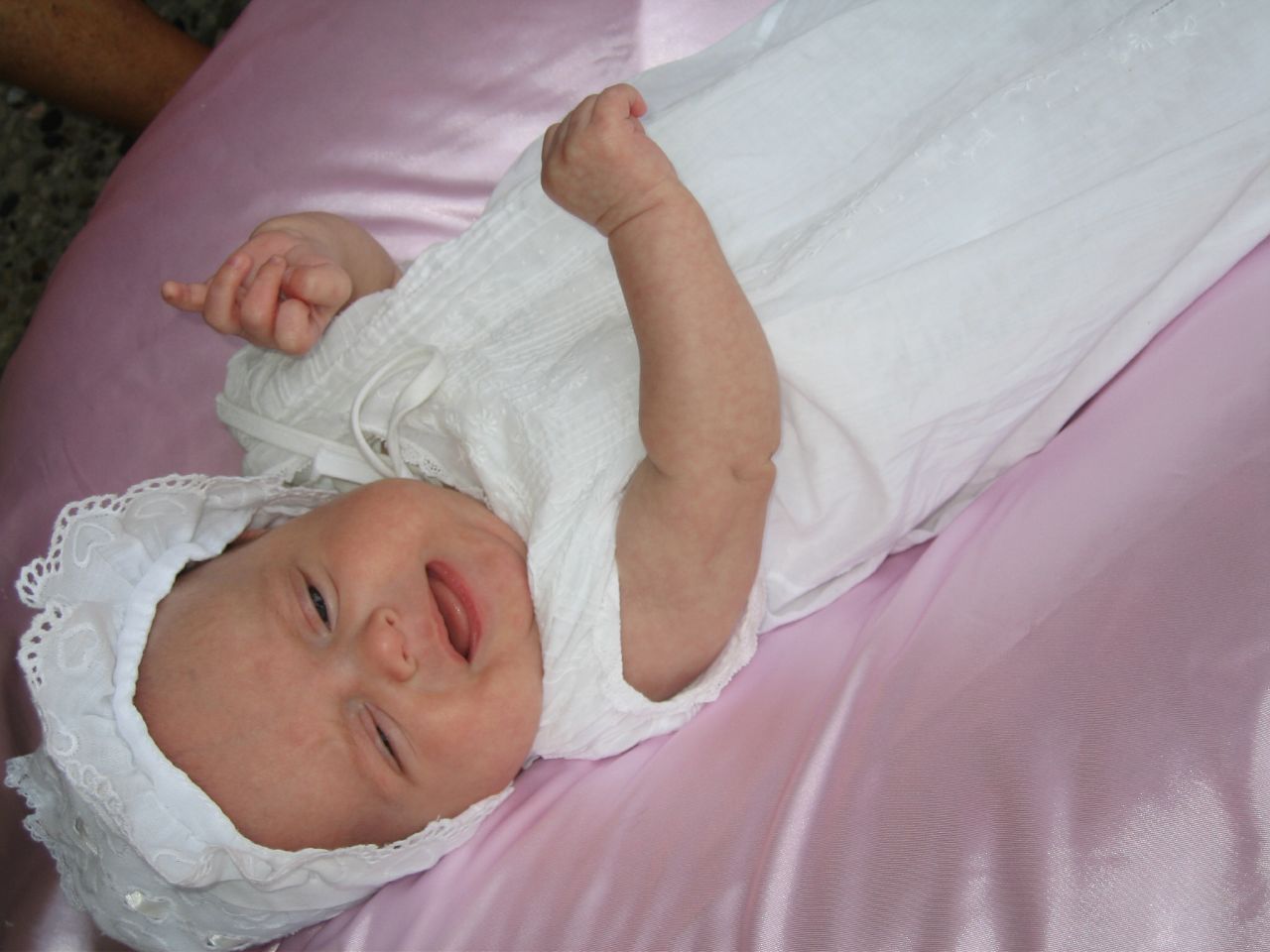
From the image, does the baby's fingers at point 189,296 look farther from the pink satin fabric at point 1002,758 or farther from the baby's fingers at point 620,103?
the pink satin fabric at point 1002,758

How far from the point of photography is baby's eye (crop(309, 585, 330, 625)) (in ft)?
2.94

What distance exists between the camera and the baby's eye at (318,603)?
0.90 m

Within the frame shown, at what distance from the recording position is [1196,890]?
0.59 metres

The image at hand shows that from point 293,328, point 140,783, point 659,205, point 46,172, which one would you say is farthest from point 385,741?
point 46,172

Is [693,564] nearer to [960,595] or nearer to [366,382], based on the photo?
[960,595]

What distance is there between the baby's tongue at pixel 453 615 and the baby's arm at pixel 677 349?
15cm

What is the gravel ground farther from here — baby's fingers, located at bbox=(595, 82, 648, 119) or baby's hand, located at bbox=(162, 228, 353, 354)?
baby's fingers, located at bbox=(595, 82, 648, 119)

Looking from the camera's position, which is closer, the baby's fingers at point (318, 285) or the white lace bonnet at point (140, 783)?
the white lace bonnet at point (140, 783)

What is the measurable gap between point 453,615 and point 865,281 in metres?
0.42

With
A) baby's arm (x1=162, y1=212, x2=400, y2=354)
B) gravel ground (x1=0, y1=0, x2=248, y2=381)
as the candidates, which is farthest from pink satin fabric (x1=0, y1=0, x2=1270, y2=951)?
gravel ground (x1=0, y1=0, x2=248, y2=381)

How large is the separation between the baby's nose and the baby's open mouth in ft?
0.18

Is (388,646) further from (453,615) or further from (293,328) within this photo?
(293,328)

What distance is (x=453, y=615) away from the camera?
0.92 metres

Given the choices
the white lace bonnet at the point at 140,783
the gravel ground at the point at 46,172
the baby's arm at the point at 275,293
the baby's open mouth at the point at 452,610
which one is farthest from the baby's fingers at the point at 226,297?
the gravel ground at the point at 46,172
